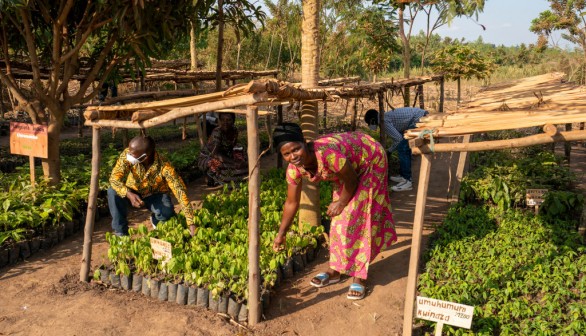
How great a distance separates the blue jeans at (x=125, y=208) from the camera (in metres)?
4.83

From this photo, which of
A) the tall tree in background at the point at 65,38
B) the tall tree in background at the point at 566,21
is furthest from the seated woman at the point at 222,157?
the tall tree in background at the point at 566,21

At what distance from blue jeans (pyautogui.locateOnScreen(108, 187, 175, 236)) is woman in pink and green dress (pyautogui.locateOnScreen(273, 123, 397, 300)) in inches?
62.9

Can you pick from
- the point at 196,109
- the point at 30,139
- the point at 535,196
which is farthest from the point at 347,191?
the point at 30,139

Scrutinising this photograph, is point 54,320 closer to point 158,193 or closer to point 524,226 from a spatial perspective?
point 158,193

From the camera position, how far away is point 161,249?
398 cm

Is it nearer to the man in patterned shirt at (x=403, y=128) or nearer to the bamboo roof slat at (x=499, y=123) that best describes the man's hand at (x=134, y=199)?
the bamboo roof slat at (x=499, y=123)

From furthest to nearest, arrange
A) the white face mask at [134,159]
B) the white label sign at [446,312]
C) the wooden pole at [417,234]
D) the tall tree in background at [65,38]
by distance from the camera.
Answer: the tall tree in background at [65,38], the white face mask at [134,159], the wooden pole at [417,234], the white label sign at [446,312]

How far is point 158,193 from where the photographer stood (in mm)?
4949

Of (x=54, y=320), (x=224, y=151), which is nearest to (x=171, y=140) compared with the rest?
(x=224, y=151)

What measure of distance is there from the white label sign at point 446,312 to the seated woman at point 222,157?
181 inches

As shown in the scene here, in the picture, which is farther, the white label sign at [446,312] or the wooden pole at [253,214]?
the wooden pole at [253,214]

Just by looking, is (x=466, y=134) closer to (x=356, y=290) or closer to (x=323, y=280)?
(x=356, y=290)

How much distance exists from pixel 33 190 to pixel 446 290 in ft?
16.0

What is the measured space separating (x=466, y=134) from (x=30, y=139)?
4.74 m
